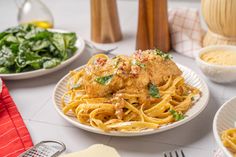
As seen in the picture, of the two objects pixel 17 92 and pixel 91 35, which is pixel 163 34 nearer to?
pixel 91 35

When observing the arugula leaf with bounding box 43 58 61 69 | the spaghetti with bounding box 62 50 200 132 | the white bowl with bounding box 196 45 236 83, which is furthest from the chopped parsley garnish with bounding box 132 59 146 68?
the arugula leaf with bounding box 43 58 61 69

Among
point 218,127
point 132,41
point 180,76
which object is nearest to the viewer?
point 218,127

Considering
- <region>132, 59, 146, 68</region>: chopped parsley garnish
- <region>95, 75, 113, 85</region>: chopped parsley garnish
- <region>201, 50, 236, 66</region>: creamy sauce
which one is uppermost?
<region>132, 59, 146, 68</region>: chopped parsley garnish

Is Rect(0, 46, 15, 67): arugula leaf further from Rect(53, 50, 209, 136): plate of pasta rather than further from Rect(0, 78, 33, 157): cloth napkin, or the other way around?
Rect(53, 50, 209, 136): plate of pasta

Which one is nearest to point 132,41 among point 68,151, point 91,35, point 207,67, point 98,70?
point 91,35

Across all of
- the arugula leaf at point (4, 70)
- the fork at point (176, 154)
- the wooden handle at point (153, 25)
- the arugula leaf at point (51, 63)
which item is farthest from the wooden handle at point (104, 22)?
the fork at point (176, 154)

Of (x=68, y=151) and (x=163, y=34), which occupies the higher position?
(x=163, y=34)

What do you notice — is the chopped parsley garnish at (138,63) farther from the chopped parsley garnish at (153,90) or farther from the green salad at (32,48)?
the green salad at (32,48)
